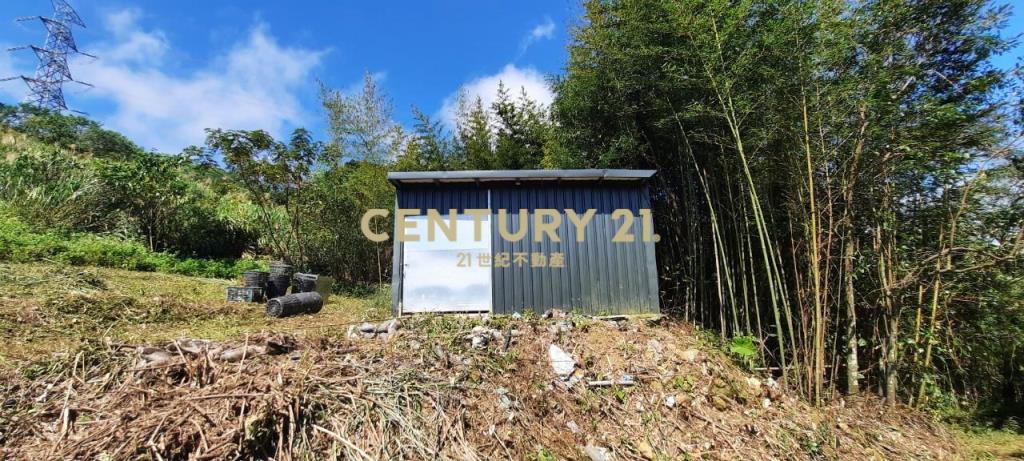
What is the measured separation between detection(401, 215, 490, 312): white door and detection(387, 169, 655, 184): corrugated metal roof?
0.48m

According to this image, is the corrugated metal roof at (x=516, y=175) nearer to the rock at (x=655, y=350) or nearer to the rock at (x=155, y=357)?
the rock at (x=655, y=350)

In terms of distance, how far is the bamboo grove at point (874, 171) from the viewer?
2988 millimetres

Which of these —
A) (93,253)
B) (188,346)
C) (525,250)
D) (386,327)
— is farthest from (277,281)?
(525,250)

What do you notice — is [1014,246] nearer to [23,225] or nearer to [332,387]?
[332,387]

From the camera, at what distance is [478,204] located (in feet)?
16.1

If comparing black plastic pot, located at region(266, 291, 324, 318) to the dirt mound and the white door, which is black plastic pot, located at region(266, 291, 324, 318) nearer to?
the white door

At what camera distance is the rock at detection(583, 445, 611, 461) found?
8.05ft

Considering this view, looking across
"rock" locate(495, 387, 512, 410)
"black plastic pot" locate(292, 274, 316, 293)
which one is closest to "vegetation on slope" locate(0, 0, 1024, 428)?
"rock" locate(495, 387, 512, 410)

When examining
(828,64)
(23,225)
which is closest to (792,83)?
(828,64)

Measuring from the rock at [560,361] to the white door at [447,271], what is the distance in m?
1.50

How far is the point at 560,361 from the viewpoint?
10.7ft

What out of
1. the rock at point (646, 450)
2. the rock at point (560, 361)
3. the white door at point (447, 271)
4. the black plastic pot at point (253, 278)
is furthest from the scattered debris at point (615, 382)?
the black plastic pot at point (253, 278)

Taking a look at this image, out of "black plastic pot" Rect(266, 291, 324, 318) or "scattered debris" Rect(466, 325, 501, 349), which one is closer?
"scattered debris" Rect(466, 325, 501, 349)

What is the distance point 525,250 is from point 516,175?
0.91 m
